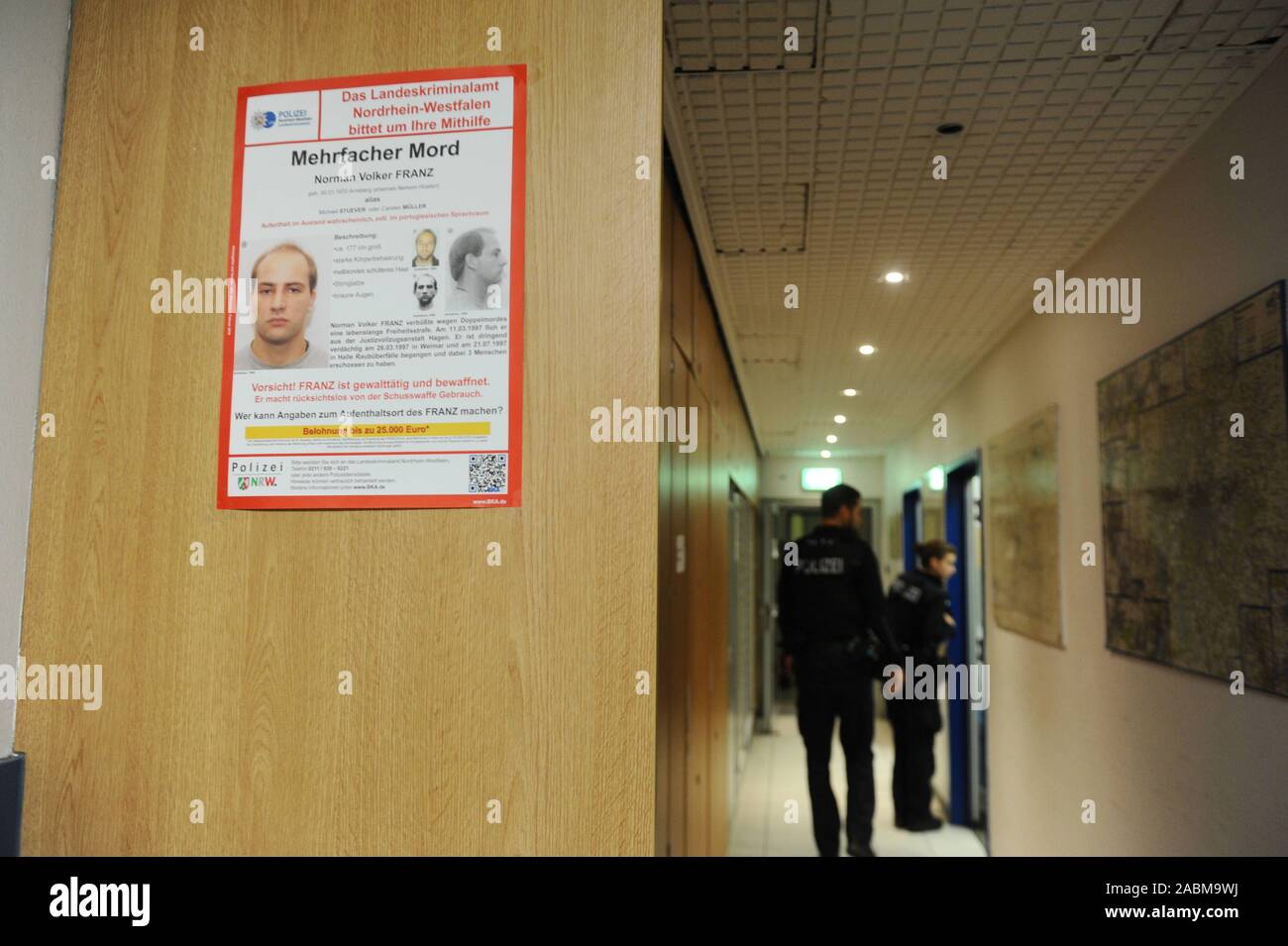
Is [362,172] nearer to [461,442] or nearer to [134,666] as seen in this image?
[461,442]

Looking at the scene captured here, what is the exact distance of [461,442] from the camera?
1118mm

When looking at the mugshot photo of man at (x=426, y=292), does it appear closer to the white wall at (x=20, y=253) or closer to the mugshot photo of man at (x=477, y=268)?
the mugshot photo of man at (x=477, y=268)

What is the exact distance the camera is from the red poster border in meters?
1.11

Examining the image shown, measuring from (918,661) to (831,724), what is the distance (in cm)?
108

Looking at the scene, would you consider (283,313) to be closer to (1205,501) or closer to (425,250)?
(425,250)

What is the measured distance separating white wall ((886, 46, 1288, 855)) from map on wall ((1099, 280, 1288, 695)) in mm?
83

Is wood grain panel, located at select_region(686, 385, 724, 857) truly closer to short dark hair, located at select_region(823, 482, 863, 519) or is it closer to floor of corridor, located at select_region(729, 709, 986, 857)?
short dark hair, located at select_region(823, 482, 863, 519)

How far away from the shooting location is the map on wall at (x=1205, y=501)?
1.95 metres

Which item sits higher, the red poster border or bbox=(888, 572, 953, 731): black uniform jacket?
the red poster border

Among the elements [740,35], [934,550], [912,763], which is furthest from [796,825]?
[740,35]

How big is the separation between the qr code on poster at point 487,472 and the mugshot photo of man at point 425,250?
0.89ft

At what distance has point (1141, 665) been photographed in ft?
8.99

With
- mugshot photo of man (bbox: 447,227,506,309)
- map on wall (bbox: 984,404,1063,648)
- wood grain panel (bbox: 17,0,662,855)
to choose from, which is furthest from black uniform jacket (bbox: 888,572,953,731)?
mugshot photo of man (bbox: 447,227,506,309)

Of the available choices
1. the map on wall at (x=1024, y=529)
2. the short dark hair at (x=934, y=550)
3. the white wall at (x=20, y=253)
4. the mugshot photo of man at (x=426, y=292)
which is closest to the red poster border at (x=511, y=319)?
the mugshot photo of man at (x=426, y=292)
